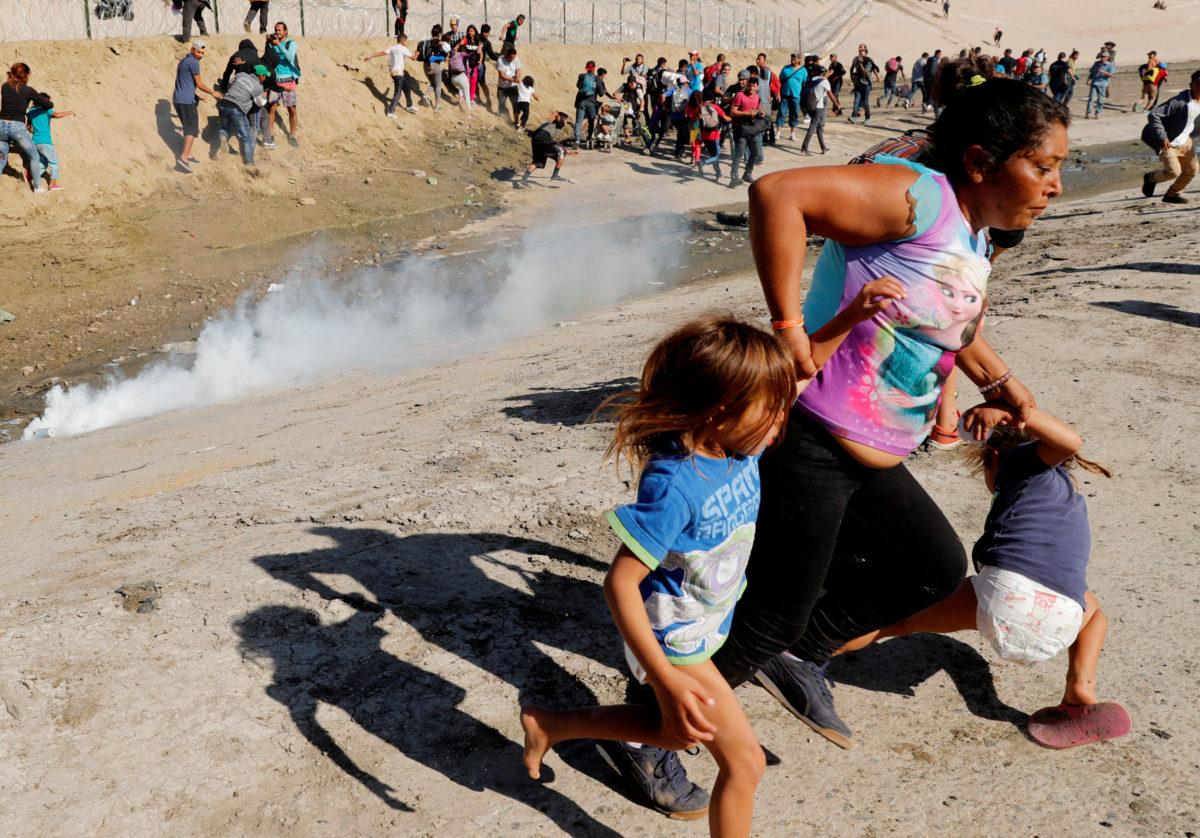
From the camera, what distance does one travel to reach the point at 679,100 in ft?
62.6

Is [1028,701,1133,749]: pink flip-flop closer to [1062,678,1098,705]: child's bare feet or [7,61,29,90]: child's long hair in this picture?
[1062,678,1098,705]: child's bare feet

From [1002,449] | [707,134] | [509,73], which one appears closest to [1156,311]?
[1002,449]

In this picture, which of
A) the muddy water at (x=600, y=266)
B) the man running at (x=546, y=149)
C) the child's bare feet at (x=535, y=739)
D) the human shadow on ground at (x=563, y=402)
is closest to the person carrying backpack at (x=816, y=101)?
the muddy water at (x=600, y=266)

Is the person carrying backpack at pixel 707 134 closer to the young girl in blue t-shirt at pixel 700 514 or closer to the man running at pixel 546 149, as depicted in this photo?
the man running at pixel 546 149

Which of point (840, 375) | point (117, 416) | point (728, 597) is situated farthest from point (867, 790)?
point (117, 416)

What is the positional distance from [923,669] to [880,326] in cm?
138

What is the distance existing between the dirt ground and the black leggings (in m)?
0.50

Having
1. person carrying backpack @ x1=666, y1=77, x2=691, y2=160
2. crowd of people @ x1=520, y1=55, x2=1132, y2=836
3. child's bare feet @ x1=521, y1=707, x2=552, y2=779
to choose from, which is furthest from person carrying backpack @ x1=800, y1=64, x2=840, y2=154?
child's bare feet @ x1=521, y1=707, x2=552, y2=779

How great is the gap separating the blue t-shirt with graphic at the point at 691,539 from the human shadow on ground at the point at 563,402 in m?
2.91

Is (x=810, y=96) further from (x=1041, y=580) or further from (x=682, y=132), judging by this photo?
(x=1041, y=580)

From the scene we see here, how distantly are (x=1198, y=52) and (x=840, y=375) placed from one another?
62.0m

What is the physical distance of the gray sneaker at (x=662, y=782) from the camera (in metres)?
2.34

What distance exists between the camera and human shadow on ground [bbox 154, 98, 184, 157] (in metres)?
14.5

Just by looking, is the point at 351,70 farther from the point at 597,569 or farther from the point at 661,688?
the point at 661,688
